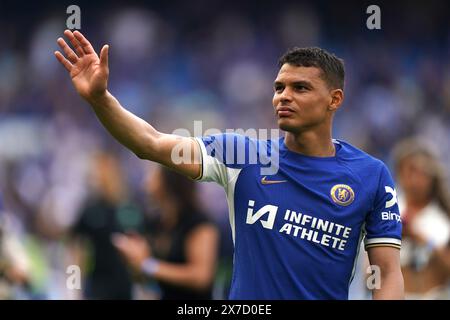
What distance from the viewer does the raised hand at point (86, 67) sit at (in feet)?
12.2

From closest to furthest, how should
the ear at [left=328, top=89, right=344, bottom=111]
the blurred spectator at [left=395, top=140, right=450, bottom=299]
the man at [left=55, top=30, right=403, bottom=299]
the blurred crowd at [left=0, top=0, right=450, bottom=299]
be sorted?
the man at [left=55, top=30, right=403, bottom=299], the ear at [left=328, top=89, right=344, bottom=111], the blurred spectator at [left=395, top=140, right=450, bottom=299], the blurred crowd at [left=0, top=0, right=450, bottom=299]

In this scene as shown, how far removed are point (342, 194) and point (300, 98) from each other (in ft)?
1.77

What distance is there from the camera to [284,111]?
4152 millimetres

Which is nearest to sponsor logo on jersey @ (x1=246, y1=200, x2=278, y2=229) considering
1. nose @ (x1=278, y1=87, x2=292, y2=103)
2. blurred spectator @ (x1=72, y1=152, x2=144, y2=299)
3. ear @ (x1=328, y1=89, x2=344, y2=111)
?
nose @ (x1=278, y1=87, x2=292, y2=103)

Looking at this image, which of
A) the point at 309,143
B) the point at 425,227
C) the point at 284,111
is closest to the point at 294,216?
the point at 309,143

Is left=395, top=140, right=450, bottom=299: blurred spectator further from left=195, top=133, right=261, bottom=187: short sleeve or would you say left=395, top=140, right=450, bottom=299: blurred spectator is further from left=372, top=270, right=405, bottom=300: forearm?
left=195, top=133, right=261, bottom=187: short sleeve

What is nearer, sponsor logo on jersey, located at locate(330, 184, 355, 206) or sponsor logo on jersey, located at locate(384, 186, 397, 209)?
sponsor logo on jersey, located at locate(330, 184, 355, 206)

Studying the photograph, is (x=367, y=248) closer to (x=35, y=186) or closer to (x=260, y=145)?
(x=260, y=145)

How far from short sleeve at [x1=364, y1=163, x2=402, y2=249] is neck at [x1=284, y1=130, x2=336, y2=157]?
0.33m

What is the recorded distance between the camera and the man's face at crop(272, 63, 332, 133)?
416cm

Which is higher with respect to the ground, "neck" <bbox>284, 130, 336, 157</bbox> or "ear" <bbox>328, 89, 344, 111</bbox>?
"ear" <bbox>328, 89, 344, 111</bbox>

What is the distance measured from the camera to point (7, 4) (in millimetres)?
11664
